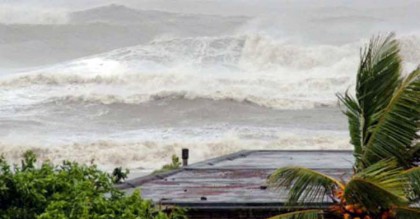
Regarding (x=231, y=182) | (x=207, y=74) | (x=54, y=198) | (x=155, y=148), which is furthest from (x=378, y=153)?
(x=207, y=74)

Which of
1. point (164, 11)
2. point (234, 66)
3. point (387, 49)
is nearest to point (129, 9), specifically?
point (164, 11)

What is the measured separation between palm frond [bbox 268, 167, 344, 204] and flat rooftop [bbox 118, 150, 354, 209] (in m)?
2.22

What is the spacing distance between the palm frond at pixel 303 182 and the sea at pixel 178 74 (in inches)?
574

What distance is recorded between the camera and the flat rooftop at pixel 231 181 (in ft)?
39.5

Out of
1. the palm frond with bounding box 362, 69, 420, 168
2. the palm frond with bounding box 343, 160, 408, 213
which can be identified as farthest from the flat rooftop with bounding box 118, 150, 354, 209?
the palm frond with bounding box 343, 160, 408, 213

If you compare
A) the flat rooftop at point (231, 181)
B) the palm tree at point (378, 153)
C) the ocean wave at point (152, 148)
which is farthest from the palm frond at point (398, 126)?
the ocean wave at point (152, 148)

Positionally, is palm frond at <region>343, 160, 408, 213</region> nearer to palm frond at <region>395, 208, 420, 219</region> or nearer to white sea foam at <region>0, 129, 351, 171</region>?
palm frond at <region>395, 208, 420, 219</region>

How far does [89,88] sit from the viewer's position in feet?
181

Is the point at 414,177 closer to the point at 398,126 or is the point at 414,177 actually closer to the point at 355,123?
the point at 398,126

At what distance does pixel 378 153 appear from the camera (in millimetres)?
8977

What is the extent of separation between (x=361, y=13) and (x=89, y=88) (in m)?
27.7

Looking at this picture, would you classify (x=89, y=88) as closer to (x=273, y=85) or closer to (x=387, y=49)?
(x=273, y=85)

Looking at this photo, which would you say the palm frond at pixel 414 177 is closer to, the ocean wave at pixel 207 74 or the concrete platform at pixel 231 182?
the concrete platform at pixel 231 182

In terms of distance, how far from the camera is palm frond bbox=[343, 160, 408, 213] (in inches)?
329
